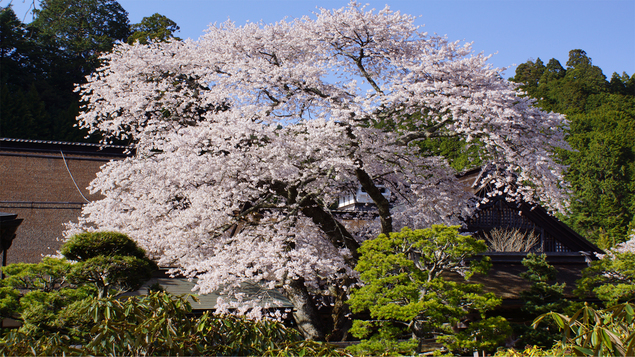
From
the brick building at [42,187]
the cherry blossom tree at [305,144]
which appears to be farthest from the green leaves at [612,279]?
the brick building at [42,187]

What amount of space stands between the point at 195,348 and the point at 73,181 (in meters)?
15.5

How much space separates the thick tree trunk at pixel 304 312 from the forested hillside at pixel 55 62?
58.9 feet

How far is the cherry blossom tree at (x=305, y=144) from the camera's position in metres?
9.00

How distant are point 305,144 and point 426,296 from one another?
162 inches

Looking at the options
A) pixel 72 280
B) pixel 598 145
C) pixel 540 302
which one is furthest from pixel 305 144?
pixel 598 145

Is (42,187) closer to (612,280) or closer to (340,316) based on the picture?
(340,316)

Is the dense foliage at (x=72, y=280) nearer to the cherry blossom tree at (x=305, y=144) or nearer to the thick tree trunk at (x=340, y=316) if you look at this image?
the cherry blossom tree at (x=305, y=144)

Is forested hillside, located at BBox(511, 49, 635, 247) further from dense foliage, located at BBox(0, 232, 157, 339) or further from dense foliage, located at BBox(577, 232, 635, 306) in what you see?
dense foliage, located at BBox(0, 232, 157, 339)

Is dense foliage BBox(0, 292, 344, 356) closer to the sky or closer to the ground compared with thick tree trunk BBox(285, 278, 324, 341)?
closer to the sky

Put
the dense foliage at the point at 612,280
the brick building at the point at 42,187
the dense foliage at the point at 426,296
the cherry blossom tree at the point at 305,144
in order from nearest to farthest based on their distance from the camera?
1. the dense foliage at the point at 426,296
2. the dense foliage at the point at 612,280
3. the cherry blossom tree at the point at 305,144
4. the brick building at the point at 42,187

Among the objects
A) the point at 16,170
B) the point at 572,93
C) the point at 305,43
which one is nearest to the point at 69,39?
the point at 16,170

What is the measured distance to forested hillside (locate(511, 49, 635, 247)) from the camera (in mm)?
35344

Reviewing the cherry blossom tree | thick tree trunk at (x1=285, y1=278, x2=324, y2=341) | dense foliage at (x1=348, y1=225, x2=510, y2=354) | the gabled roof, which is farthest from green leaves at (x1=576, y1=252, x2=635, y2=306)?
the gabled roof

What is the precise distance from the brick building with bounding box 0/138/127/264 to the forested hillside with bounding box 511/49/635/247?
2837cm
